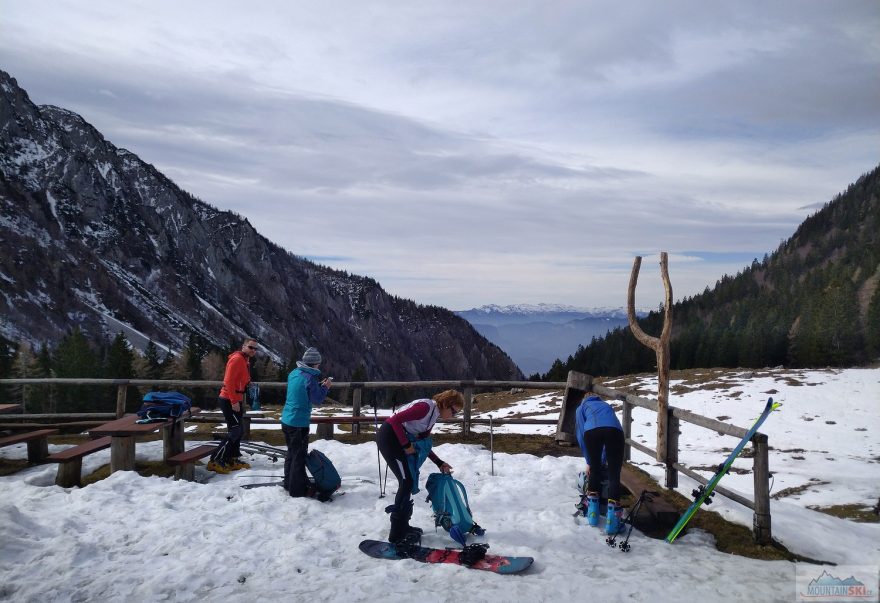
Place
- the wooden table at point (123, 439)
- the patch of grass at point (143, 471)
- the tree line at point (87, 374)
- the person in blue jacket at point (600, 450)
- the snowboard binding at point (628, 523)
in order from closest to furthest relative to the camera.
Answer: the snowboard binding at point (628, 523) < the person in blue jacket at point (600, 450) < the wooden table at point (123, 439) < the patch of grass at point (143, 471) < the tree line at point (87, 374)

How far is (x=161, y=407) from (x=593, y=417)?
7.27m

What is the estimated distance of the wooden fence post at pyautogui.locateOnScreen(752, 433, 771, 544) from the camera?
687cm

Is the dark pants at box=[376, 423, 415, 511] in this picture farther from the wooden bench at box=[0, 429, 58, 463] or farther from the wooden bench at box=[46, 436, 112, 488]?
the wooden bench at box=[0, 429, 58, 463]

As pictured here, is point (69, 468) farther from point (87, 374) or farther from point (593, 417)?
point (87, 374)

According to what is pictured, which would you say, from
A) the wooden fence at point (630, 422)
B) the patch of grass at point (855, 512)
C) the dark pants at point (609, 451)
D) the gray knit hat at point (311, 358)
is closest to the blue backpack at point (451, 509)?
the dark pants at point (609, 451)

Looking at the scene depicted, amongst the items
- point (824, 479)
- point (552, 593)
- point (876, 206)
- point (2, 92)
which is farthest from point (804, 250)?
point (2, 92)

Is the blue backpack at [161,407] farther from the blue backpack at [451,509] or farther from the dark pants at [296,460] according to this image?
the blue backpack at [451,509]

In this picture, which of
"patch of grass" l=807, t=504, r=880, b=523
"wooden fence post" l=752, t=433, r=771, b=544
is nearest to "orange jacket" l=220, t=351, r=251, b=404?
"wooden fence post" l=752, t=433, r=771, b=544

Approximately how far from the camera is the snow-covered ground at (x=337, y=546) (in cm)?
554

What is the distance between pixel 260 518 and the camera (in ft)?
24.4

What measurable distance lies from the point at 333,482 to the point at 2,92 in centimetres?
23803

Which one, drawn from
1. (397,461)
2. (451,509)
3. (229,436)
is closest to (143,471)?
(229,436)

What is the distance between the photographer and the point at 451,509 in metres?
6.94

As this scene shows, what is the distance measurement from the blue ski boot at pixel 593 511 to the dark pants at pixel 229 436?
5.98m
